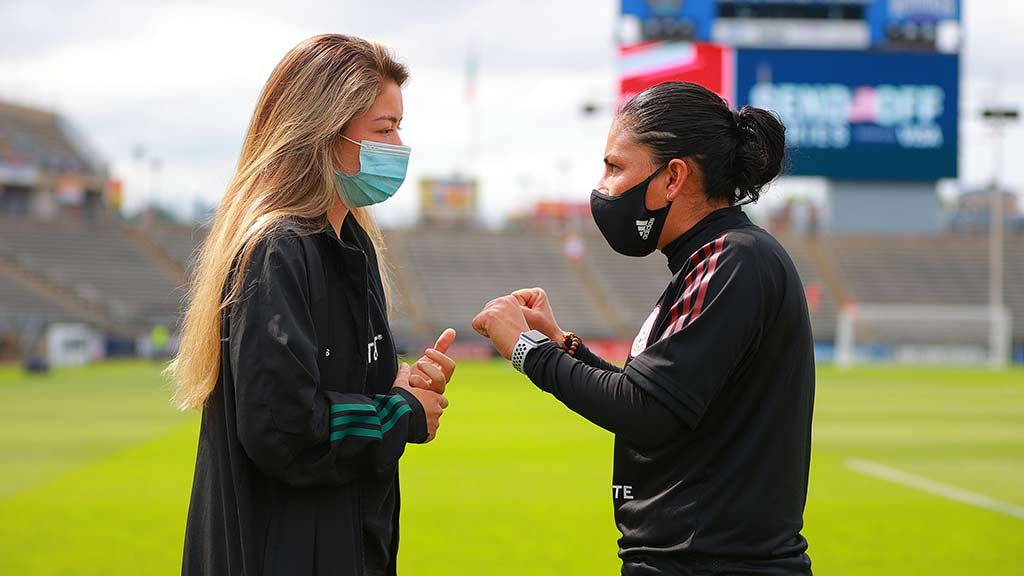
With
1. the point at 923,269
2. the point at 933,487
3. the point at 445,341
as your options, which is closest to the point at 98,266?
the point at 923,269

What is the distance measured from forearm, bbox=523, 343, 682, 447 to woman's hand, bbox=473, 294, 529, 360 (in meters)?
0.14

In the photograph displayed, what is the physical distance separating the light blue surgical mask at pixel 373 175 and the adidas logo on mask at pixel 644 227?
2.32ft

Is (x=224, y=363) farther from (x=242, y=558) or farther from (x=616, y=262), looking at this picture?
(x=616, y=262)

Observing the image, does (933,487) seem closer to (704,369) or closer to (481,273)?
(704,369)

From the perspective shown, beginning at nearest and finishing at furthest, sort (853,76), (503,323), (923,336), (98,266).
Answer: (503,323)
(853,76)
(98,266)
(923,336)

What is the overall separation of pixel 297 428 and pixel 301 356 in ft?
0.56

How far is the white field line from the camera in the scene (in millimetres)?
10305

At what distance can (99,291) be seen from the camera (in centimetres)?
4525

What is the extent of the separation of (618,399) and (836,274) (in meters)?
53.0

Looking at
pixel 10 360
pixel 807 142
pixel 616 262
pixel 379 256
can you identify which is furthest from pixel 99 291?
pixel 379 256

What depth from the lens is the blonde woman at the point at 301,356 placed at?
2730 mm

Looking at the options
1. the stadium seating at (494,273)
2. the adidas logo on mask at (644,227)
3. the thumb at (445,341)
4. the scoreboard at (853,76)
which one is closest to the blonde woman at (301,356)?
the thumb at (445,341)

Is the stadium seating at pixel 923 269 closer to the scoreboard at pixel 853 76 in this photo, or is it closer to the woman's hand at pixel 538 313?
the scoreboard at pixel 853 76

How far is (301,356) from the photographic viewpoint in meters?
2.73
